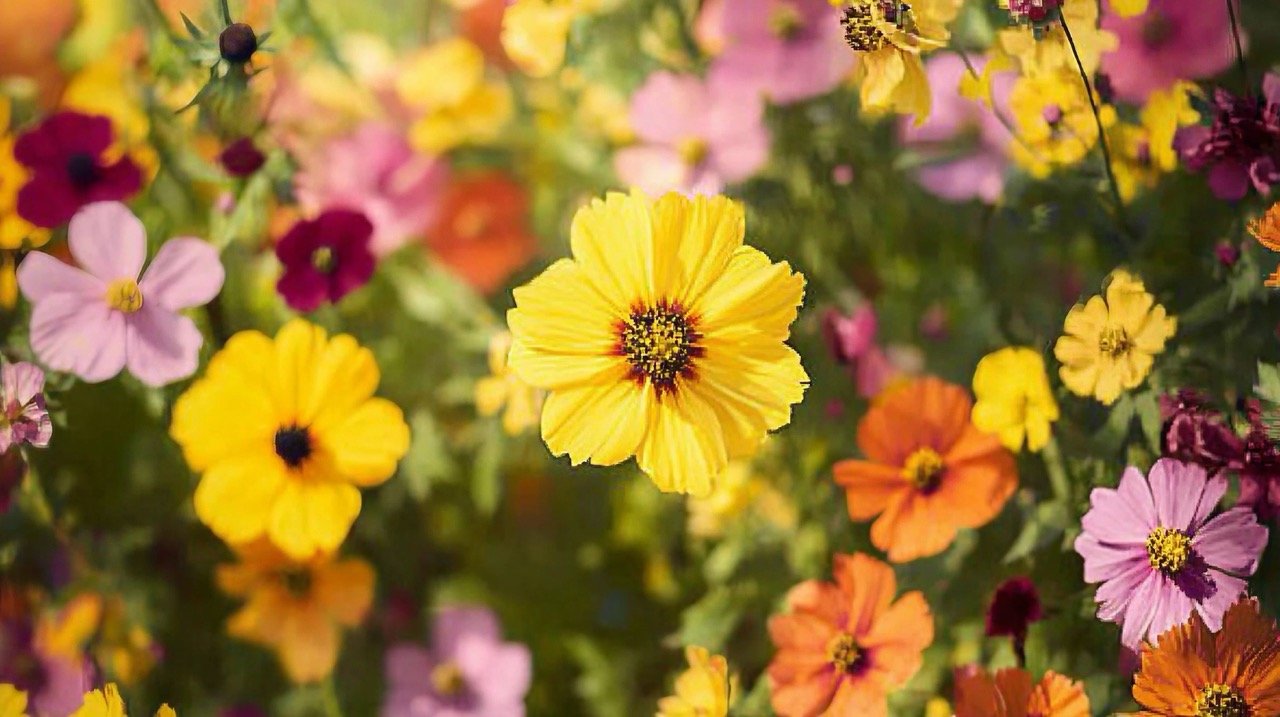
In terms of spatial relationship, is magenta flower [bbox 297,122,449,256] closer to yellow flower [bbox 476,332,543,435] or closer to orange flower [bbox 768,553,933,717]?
yellow flower [bbox 476,332,543,435]

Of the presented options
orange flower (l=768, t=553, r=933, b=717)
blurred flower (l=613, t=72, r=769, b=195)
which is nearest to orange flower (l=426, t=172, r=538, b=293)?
blurred flower (l=613, t=72, r=769, b=195)

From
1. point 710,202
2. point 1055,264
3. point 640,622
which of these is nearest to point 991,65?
point 710,202

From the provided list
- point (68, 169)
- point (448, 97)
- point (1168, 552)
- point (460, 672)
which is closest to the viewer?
point (1168, 552)

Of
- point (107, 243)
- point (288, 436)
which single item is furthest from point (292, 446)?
point (107, 243)

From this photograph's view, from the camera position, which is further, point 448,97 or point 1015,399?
point 448,97

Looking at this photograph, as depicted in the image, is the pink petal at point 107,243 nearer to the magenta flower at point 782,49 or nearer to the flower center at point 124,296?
the flower center at point 124,296

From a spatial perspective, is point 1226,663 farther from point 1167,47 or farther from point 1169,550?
point 1167,47

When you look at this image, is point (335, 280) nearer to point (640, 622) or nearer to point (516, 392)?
point (516, 392)
